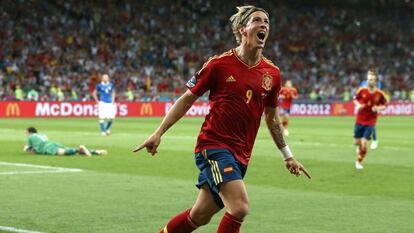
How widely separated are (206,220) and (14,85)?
3980 cm

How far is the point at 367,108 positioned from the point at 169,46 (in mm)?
38490

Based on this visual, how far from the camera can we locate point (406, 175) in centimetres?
1628

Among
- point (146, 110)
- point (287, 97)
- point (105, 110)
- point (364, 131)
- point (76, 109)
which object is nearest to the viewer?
point (364, 131)

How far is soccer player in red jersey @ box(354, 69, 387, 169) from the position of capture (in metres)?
17.8

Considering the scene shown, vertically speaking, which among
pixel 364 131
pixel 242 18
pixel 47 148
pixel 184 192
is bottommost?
pixel 47 148

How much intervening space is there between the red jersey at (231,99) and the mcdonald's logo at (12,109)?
38886 millimetres

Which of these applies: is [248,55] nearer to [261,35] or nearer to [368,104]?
[261,35]

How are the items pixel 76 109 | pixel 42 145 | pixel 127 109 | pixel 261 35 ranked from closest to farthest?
pixel 261 35, pixel 42 145, pixel 76 109, pixel 127 109

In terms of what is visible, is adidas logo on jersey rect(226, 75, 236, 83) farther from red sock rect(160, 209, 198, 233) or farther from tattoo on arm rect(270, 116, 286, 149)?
red sock rect(160, 209, 198, 233)

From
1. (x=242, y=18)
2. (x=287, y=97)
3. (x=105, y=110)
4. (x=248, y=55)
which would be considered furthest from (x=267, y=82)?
(x=287, y=97)

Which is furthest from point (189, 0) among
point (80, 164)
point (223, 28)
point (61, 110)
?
point (80, 164)

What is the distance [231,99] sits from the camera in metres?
6.78

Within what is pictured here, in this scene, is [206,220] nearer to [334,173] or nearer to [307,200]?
[307,200]

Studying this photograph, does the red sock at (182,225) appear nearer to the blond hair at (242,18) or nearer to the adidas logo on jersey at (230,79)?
the adidas logo on jersey at (230,79)
